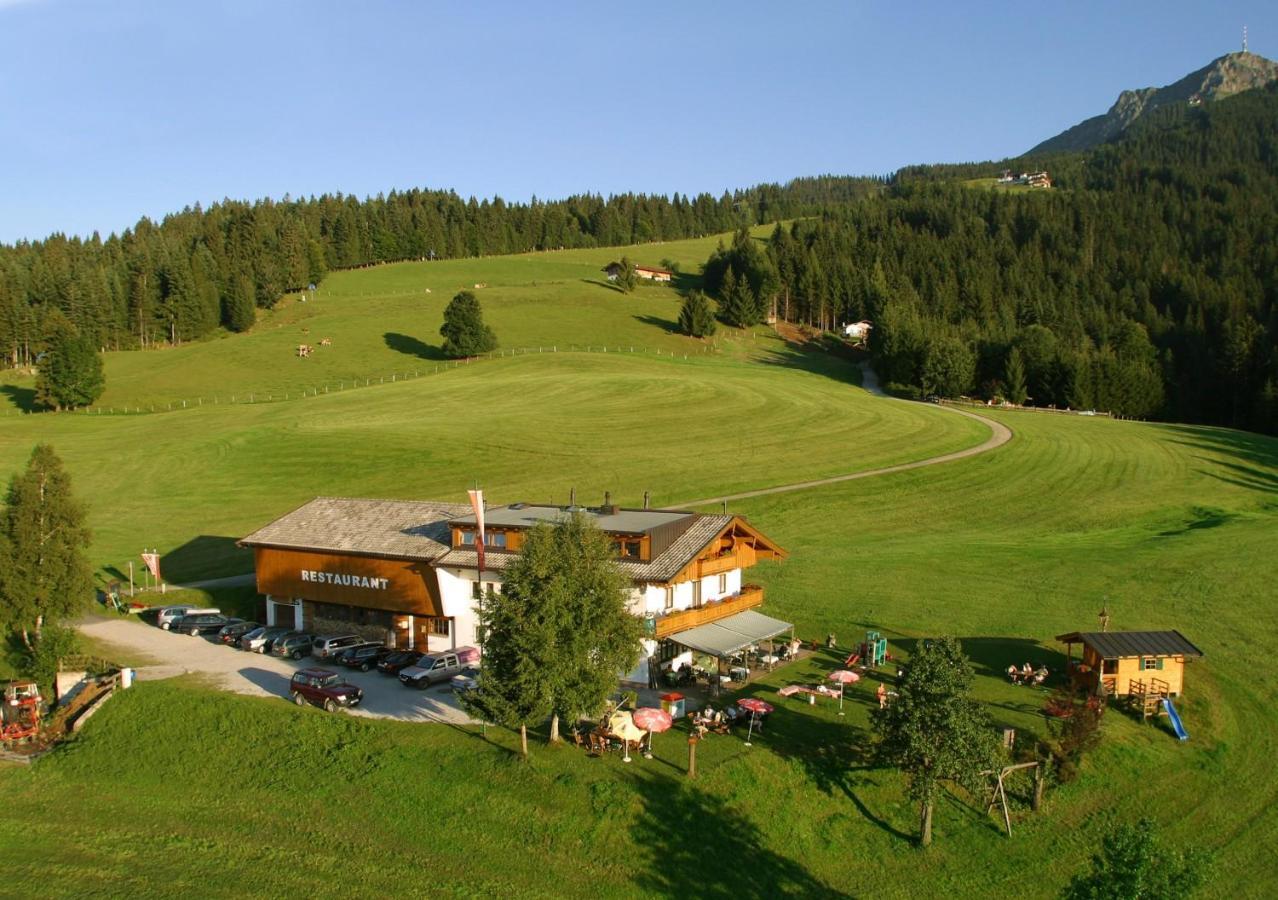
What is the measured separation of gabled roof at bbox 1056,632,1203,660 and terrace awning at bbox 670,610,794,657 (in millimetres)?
12081

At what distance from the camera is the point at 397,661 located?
40938mm

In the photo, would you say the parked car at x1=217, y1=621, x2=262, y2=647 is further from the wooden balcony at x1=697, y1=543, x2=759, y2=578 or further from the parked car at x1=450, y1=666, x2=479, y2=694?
the wooden balcony at x1=697, y1=543, x2=759, y2=578

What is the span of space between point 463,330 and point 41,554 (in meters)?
90.2

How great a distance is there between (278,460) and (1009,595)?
59475 mm

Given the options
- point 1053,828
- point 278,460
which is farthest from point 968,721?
point 278,460

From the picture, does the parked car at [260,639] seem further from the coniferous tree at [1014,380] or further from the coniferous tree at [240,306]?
the coniferous tree at [240,306]

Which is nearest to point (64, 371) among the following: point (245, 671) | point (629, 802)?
point (245, 671)

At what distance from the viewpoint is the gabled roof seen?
35.3 metres

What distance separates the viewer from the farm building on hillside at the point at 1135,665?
35406mm

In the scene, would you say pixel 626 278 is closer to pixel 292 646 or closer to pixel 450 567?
pixel 450 567

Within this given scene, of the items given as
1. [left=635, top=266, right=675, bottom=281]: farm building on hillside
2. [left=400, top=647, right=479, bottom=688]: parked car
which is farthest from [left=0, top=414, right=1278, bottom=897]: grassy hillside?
[left=635, top=266, right=675, bottom=281]: farm building on hillside

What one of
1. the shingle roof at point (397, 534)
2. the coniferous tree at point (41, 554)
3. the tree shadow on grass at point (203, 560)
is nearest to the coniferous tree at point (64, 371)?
the tree shadow on grass at point (203, 560)

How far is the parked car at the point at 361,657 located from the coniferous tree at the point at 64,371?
86217mm

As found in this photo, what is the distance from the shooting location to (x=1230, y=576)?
A: 5159 centimetres
